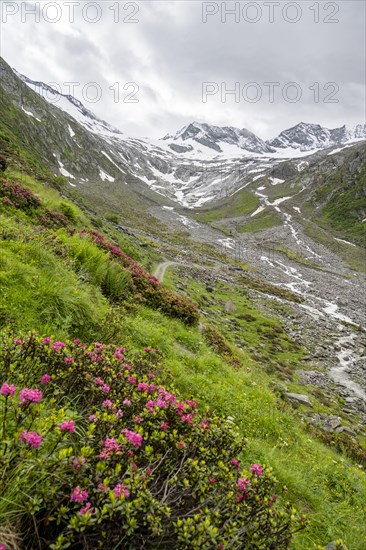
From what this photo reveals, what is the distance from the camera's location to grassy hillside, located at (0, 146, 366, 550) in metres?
2.23

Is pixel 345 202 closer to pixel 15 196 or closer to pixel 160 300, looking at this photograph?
pixel 160 300

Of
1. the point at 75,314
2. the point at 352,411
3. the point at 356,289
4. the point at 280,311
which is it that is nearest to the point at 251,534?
the point at 75,314

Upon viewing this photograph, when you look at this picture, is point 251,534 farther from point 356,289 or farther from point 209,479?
point 356,289

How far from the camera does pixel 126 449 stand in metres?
2.71

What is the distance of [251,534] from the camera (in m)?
2.52

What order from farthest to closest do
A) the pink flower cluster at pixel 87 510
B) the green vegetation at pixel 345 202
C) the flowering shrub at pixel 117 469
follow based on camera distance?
the green vegetation at pixel 345 202 → the flowering shrub at pixel 117 469 → the pink flower cluster at pixel 87 510

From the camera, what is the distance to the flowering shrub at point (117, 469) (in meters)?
2.20

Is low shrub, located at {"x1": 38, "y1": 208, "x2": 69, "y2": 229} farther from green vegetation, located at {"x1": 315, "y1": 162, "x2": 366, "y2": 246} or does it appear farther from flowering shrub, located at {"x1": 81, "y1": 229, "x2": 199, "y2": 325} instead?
green vegetation, located at {"x1": 315, "y1": 162, "x2": 366, "y2": 246}

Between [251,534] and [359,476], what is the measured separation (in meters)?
6.21

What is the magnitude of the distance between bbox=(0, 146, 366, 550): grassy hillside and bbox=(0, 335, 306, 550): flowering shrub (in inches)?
0.5

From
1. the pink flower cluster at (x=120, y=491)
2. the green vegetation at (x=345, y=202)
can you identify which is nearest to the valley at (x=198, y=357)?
the pink flower cluster at (x=120, y=491)

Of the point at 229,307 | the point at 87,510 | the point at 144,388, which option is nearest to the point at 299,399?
the point at 144,388

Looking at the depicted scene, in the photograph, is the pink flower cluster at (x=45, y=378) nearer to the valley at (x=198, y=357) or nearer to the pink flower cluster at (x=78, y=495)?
the valley at (x=198, y=357)

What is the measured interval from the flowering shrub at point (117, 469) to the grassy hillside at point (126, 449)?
0.01 m
